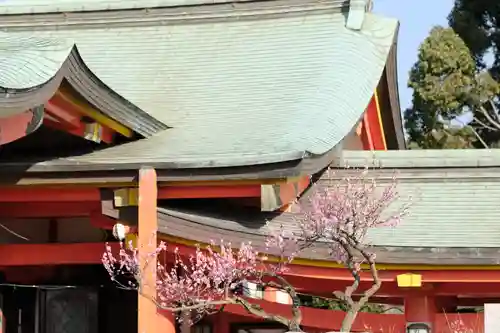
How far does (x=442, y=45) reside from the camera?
18.9 meters

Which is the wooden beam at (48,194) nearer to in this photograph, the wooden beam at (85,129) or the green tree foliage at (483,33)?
the wooden beam at (85,129)

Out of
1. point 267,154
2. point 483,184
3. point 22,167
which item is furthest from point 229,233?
point 483,184

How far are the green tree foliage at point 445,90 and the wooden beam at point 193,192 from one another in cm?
1315

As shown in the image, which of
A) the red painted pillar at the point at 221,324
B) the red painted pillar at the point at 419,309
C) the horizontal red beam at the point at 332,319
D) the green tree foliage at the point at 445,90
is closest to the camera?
the red painted pillar at the point at 419,309

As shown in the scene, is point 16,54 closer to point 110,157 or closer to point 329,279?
point 110,157

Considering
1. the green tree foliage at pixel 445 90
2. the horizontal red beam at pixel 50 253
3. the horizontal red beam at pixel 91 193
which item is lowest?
the horizontal red beam at pixel 50 253

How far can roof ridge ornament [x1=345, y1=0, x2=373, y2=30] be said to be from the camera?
9.05 meters

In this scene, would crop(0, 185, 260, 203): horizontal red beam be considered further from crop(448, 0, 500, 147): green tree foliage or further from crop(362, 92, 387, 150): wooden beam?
crop(448, 0, 500, 147): green tree foliage

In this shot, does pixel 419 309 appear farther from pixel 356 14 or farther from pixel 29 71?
pixel 356 14

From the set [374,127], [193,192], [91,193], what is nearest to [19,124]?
[91,193]

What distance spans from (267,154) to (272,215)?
28.0 inches

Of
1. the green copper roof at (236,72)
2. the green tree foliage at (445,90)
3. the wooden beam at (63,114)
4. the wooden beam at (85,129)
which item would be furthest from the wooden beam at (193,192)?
the green tree foliage at (445,90)

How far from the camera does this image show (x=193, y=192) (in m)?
6.52

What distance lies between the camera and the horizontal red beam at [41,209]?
743cm
